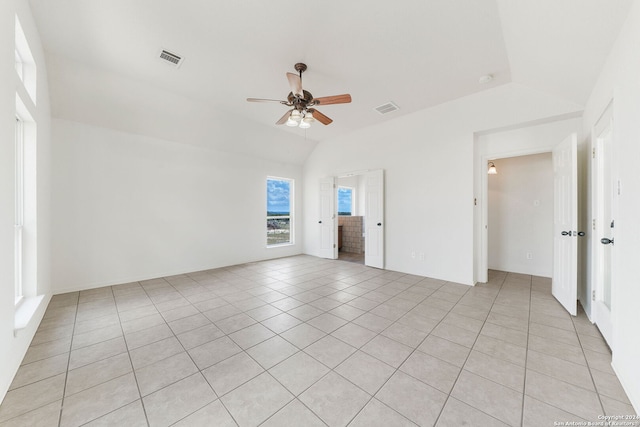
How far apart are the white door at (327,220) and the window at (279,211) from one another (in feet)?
3.23

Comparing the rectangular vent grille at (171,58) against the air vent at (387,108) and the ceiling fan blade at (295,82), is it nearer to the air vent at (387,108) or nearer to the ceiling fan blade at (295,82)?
the ceiling fan blade at (295,82)

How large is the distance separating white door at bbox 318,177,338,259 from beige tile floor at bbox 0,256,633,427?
2730 mm

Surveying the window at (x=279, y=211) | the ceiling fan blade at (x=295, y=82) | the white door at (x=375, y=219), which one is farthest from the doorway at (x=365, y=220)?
the ceiling fan blade at (x=295, y=82)

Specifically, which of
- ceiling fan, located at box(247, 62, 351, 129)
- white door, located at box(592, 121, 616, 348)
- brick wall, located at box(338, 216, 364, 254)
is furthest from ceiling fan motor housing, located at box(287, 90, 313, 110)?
brick wall, located at box(338, 216, 364, 254)

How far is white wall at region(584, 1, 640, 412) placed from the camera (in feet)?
5.10

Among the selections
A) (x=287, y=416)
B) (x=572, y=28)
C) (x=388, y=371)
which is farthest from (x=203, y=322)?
(x=572, y=28)

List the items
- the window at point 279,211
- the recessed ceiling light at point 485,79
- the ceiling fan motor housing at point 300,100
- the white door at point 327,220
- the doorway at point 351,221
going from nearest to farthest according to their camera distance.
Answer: the ceiling fan motor housing at point 300,100
the recessed ceiling light at point 485,79
the white door at point 327,220
the window at point 279,211
the doorway at point 351,221

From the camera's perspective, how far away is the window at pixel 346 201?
29.5ft

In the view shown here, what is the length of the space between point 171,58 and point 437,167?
14.2 feet

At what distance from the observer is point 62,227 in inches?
144

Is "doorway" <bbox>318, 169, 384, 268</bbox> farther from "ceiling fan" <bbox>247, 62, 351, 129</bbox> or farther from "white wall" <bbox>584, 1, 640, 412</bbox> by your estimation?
"white wall" <bbox>584, 1, 640, 412</bbox>

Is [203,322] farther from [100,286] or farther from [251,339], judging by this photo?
[100,286]

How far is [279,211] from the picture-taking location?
6.69 meters

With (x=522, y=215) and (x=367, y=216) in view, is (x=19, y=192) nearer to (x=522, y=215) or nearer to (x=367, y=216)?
(x=367, y=216)
